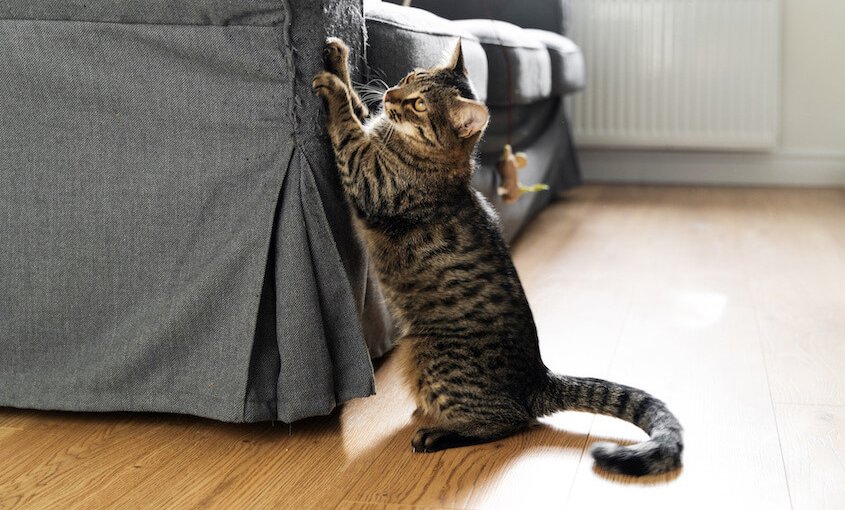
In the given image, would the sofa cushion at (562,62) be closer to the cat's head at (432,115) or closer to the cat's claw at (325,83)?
the cat's head at (432,115)

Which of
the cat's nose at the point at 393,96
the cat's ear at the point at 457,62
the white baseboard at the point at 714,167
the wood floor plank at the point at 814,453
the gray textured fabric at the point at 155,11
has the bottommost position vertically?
the white baseboard at the point at 714,167

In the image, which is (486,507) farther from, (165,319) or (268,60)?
(268,60)

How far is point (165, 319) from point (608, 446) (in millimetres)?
697

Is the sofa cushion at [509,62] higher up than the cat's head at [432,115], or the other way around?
the cat's head at [432,115]

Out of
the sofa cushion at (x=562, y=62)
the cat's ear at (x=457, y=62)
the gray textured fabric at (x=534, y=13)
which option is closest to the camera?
the cat's ear at (x=457, y=62)

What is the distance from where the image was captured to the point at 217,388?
56.6 inches

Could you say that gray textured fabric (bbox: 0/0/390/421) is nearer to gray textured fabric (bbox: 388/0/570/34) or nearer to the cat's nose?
the cat's nose

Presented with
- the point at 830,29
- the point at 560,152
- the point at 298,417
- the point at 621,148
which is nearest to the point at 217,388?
the point at 298,417

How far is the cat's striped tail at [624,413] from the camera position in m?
1.28

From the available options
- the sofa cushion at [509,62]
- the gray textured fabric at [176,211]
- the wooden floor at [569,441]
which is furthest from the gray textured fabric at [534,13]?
the gray textured fabric at [176,211]

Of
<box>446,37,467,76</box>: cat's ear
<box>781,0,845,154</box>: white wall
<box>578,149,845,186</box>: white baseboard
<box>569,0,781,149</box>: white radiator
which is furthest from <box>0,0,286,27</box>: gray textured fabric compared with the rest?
<box>781,0,845,154</box>: white wall

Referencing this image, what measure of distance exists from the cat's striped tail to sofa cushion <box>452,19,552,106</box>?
3.63ft

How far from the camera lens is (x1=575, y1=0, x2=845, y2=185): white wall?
3701 mm

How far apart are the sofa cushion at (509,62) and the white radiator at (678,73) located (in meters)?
1.09
